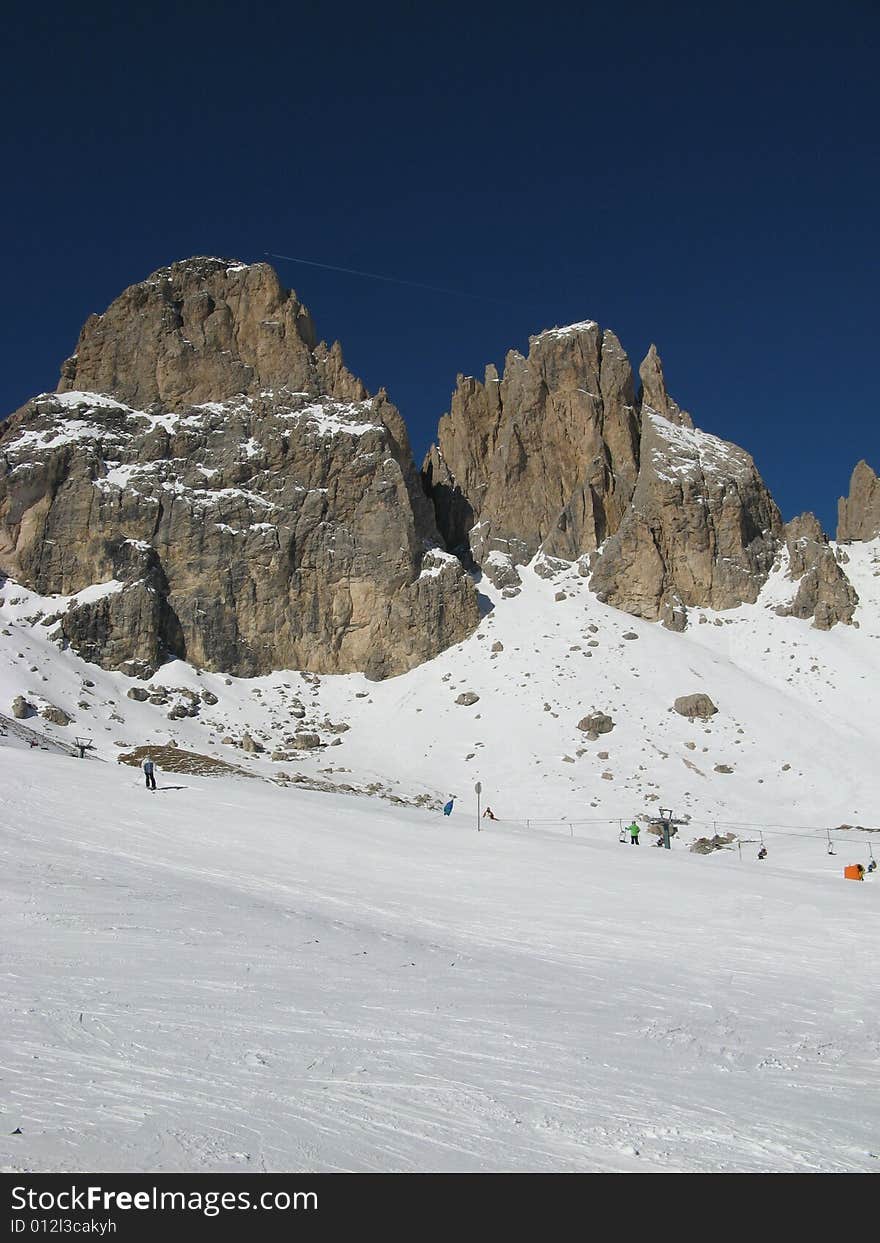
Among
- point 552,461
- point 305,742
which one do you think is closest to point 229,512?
point 305,742

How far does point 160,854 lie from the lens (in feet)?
59.7

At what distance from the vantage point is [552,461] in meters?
87.2

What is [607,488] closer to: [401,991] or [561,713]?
[561,713]

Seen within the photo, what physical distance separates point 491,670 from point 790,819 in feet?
86.6

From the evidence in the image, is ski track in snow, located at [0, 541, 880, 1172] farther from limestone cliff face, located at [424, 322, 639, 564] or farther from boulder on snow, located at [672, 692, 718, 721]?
limestone cliff face, located at [424, 322, 639, 564]

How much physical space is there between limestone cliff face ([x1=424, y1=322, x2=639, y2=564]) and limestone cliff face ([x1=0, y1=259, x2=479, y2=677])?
27.5 ft

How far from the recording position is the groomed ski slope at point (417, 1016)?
5.30 metres

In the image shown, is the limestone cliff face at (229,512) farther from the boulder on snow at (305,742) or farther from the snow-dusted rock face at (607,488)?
the boulder on snow at (305,742)

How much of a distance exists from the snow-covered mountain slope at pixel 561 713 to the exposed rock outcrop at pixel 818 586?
1.23m

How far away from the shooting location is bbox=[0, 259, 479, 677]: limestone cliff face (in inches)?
2859

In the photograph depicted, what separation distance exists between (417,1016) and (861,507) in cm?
8845

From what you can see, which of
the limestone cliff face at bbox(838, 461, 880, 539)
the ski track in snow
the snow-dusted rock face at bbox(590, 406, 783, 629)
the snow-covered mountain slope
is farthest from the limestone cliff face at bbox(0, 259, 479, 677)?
the ski track in snow

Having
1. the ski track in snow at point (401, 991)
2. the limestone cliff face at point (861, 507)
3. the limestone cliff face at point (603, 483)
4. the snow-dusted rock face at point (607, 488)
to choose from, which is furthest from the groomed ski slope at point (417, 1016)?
the limestone cliff face at point (861, 507)

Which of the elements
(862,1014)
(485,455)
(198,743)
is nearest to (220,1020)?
(862,1014)
